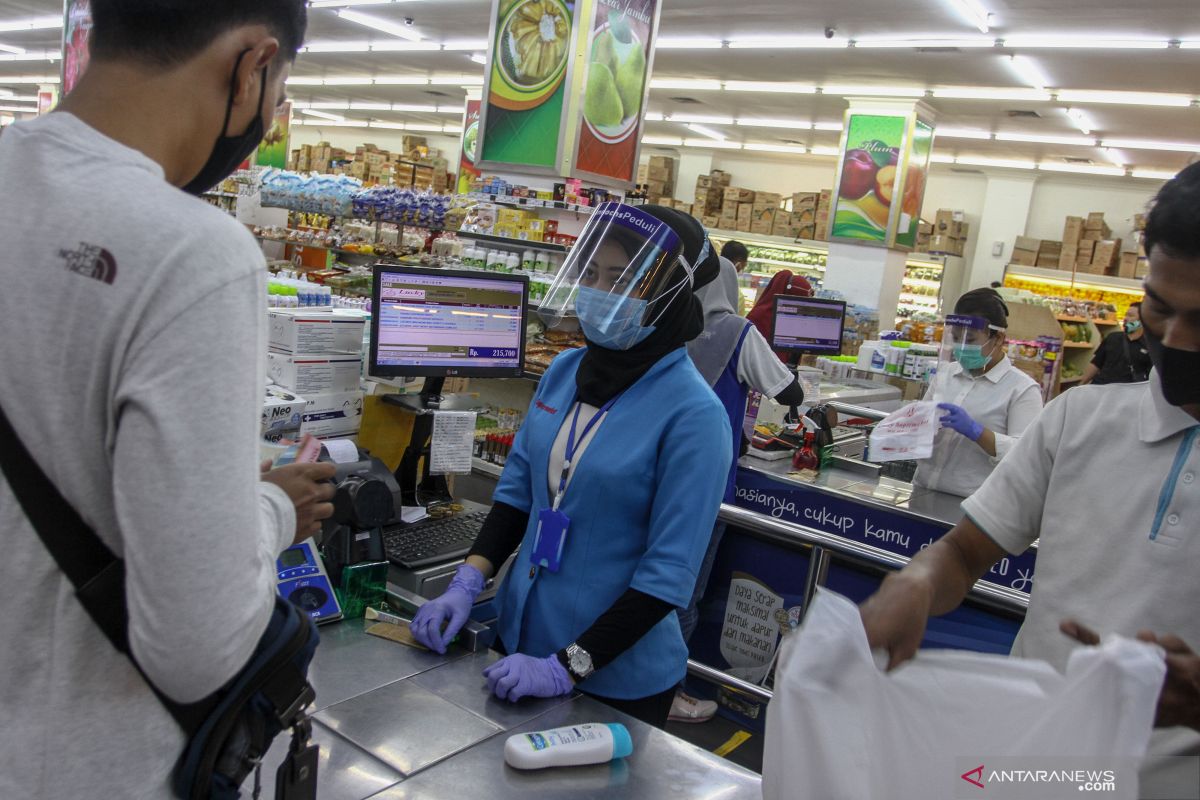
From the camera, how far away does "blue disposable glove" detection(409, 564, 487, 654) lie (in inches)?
69.7

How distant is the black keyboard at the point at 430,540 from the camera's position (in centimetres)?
222

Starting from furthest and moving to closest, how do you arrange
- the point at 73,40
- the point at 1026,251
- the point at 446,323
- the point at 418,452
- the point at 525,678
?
the point at 1026,251 → the point at 73,40 → the point at 446,323 → the point at 418,452 → the point at 525,678

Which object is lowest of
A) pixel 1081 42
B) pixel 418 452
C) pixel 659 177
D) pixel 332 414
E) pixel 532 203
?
pixel 418 452

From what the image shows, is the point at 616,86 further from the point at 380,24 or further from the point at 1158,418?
the point at 380,24

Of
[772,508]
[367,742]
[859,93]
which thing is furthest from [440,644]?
[859,93]

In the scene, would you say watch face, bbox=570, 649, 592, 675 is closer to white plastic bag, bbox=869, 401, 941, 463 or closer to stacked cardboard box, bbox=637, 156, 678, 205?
white plastic bag, bbox=869, 401, 941, 463

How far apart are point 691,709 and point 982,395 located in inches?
75.0

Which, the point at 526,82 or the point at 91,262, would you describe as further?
the point at 526,82

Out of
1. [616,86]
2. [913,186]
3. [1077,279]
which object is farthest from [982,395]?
[1077,279]

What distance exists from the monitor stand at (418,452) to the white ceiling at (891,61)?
6.91 metres

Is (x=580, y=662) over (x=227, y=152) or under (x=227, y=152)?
under

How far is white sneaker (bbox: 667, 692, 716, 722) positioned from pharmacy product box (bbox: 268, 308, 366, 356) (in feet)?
7.70

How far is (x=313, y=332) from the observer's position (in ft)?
7.86

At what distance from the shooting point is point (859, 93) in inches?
449
